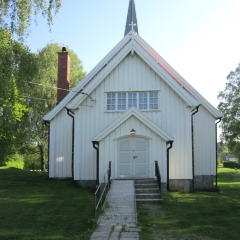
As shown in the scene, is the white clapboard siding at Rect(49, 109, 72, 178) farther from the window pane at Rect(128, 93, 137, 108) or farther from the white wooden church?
the window pane at Rect(128, 93, 137, 108)

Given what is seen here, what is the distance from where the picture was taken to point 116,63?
55.8 ft

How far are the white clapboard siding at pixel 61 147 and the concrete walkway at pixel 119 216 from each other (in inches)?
216

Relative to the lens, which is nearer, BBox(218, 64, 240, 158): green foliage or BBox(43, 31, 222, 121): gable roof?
BBox(43, 31, 222, 121): gable roof

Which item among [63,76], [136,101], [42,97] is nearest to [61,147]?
[63,76]

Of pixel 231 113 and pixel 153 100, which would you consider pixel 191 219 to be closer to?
pixel 153 100

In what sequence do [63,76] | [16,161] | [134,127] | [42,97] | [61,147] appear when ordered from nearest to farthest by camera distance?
[134,127] → [61,147] → [63,76] → [42,97] → [16,161]

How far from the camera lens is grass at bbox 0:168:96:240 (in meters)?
8.19

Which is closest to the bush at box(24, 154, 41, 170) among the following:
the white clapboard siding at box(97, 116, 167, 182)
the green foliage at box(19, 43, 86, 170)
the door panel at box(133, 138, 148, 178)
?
the green foliage at box(19, 43, 86, 170)

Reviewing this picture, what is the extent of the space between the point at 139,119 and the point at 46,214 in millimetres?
6735

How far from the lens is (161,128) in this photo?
1553 centimetres

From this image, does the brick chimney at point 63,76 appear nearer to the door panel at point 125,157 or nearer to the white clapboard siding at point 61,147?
the white clapboard siding at point 61,147

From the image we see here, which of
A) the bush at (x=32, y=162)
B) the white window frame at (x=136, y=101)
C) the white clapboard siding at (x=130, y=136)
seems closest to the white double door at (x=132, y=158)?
the white clapboard siding at (x=130, y=136)

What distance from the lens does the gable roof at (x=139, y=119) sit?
15.4m

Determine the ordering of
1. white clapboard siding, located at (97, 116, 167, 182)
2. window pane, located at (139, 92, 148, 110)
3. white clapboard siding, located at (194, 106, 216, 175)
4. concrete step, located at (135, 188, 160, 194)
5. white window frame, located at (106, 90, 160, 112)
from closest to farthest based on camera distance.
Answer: concrete step, located at (135, 188, 160, 194) < white clapboard siding, located at (97, 116, 167, 182) < white window frame, located at (106, 90, 160, 112) < window pane, located at (139, 92, 148, 110) < white clapboard siding, located at (194, 106, 216, 175)
